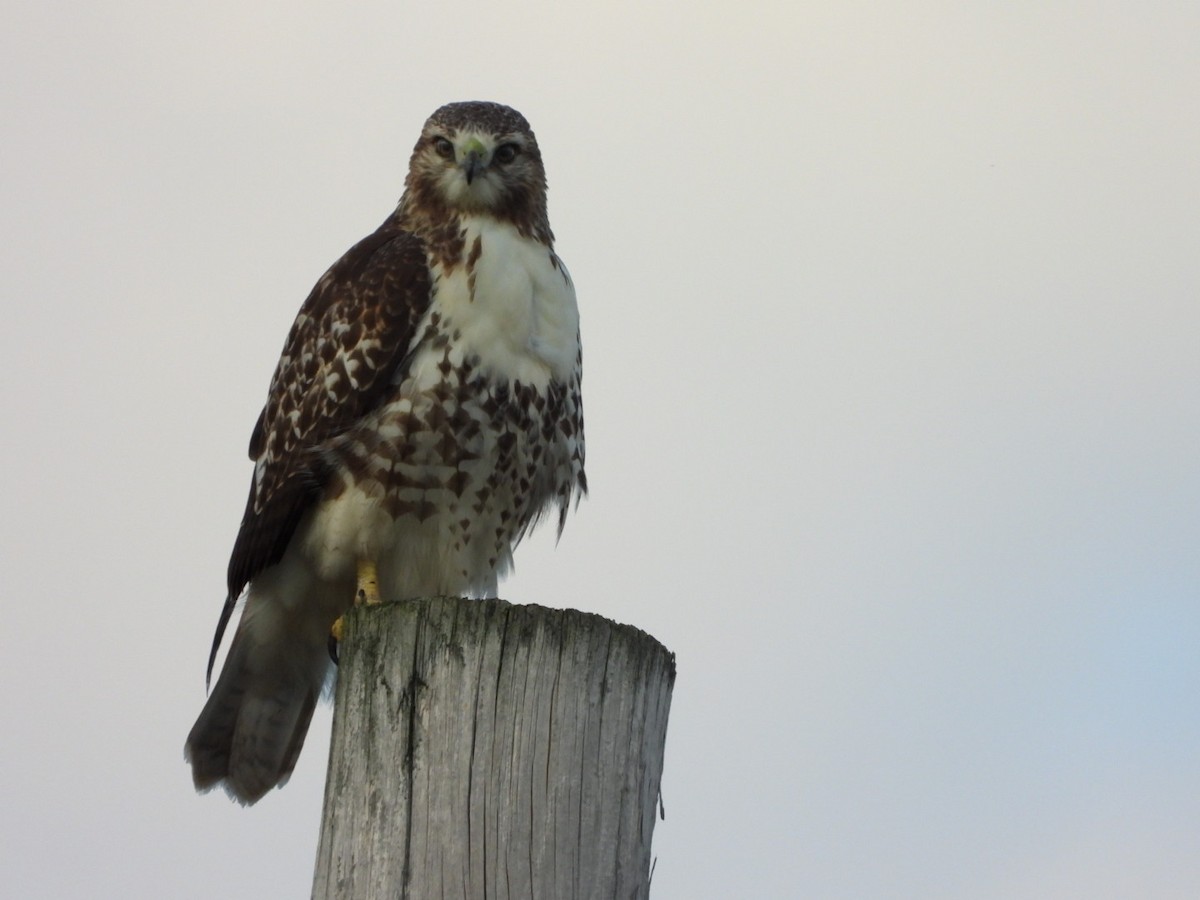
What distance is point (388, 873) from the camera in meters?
2.97

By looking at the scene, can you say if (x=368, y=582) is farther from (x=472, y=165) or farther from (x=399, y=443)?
(x=472, y=165)

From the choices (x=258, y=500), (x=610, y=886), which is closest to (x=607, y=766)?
(x=610, y=886)

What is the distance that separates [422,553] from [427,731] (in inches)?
84.1

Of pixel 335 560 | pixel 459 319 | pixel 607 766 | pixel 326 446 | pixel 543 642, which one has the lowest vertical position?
pixel 607 766

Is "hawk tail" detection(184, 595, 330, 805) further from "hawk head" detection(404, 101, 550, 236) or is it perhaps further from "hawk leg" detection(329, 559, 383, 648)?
"hawk head" detection(404, 101, 550, 236)

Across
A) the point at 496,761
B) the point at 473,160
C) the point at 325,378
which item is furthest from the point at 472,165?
the point at 496,761

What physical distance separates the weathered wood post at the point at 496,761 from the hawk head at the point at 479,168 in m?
2.60

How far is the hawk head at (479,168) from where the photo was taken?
18.2ft

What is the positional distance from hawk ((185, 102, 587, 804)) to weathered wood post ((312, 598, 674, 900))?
187 cm

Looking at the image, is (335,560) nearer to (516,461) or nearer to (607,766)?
(516,461)

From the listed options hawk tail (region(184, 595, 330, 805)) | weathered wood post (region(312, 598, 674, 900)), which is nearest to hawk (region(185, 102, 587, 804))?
hawk tail (region(184, 595, 330, 805))

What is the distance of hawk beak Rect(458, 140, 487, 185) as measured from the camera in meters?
5.53

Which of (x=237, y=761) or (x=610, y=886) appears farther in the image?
(x=237, y=761)

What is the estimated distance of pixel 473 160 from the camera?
219 inches
